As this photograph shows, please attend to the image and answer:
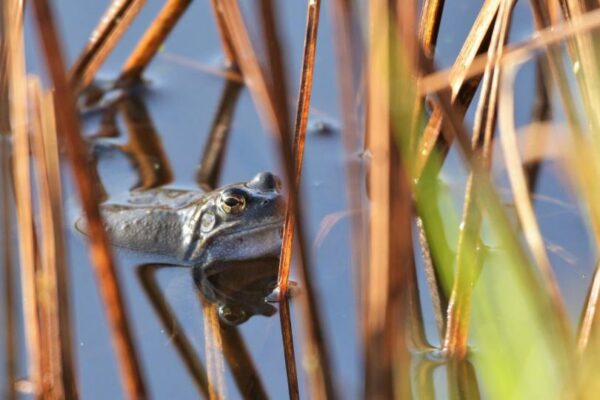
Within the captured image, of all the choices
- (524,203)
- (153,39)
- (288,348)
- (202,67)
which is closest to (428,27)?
(524,203)

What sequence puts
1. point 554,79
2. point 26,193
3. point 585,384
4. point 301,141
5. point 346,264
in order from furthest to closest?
1. point 346,264
2. point 301,141
3. point 554,79
4. point 26,193
5. point 585,384

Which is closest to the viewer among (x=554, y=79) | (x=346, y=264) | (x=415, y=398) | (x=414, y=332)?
(x=554, y=79)

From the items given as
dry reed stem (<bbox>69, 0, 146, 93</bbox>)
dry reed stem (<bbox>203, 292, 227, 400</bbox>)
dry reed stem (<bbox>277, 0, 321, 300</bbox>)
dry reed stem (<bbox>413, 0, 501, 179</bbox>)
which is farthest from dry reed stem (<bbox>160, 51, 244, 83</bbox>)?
dry reed stem (<bbox>277, 0, 321, 300</bbox>)

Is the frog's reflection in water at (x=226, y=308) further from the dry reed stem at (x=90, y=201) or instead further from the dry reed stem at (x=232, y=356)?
the dry reed stem at (x=90, y=201)

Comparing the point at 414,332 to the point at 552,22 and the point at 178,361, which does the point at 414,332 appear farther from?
the point at 552,22

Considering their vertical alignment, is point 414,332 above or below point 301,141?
below

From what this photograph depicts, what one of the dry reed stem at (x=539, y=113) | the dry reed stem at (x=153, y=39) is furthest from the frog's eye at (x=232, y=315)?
the dry reed stem at (x=153, y=39)

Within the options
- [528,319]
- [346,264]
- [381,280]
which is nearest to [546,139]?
[346,264]
